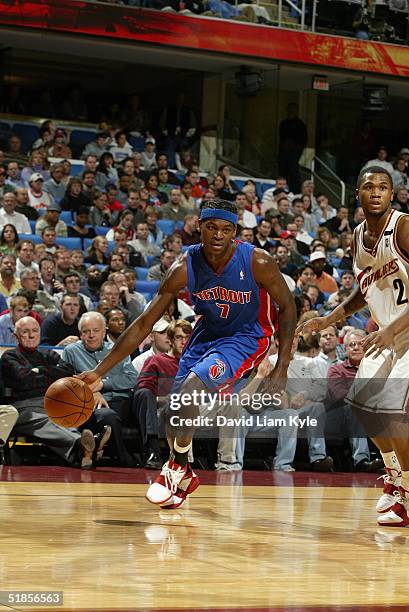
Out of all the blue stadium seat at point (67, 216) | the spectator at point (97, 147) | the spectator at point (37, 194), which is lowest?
the blue stadium seat at point (67, 216)

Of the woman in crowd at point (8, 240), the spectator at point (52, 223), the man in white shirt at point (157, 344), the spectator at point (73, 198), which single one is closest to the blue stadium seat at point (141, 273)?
the spectator at point (52, 223)

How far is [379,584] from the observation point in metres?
4.22

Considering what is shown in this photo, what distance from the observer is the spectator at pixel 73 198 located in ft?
46.2

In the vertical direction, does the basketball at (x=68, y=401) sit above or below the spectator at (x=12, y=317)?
above

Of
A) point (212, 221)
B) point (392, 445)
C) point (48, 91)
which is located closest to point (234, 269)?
point (212, 221)

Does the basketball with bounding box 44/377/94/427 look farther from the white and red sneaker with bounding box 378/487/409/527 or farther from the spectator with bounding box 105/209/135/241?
the spectator with bounding box 105/209/135/241

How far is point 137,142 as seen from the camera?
18.0m

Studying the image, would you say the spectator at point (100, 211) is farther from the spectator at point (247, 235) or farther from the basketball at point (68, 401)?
the basketball at point (68, 401)

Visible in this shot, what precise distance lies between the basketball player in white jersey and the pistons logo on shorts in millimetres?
776

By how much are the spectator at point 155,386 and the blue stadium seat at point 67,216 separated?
217 inches

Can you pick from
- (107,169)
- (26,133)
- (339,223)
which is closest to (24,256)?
(107,169)

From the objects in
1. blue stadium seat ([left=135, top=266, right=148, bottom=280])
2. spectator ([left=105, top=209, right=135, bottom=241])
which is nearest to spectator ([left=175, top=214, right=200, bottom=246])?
spectator ([left=105, top=209, right=135, bottom=241])

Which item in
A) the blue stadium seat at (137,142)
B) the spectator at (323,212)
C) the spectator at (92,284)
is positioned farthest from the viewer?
the blue stadium seat at (137,142)

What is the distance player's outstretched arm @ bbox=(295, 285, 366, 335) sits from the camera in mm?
6109
